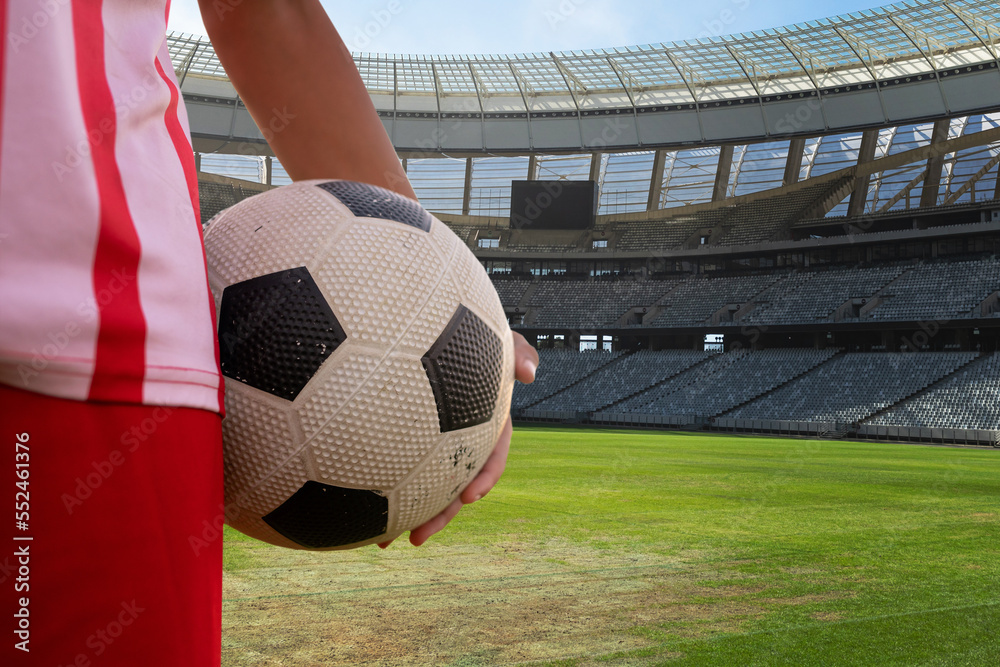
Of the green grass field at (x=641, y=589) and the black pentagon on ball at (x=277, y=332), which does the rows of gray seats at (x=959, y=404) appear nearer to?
the green grass field at (x=641, y=589)

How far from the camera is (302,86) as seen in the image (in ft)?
5.74

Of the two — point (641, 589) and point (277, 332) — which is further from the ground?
point (277, 332)

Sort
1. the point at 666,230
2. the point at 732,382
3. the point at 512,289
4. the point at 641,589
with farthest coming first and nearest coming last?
1. the point at 512,289
2. the point at 666,230
3. the point at 732,382
4. the point at 641,589

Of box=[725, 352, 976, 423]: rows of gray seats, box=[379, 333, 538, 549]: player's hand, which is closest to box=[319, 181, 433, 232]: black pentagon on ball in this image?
box=[379, 333, 538, 549]: player's hand

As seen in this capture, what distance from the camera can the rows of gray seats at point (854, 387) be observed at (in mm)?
30625

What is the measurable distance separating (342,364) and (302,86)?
72cm

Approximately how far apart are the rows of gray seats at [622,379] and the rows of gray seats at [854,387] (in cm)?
593

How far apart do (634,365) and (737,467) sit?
90.0 ft

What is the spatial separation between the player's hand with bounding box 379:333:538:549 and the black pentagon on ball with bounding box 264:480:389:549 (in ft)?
0.34

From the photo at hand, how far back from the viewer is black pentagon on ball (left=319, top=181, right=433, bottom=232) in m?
1.65

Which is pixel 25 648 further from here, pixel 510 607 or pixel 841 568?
pixel 841 568

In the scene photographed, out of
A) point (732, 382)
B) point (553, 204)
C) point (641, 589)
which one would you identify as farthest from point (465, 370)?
point (553, 204)

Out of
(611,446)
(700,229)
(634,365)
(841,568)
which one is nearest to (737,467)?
(611,446)

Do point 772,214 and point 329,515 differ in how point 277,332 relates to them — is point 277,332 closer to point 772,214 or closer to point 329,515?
point 329,515
